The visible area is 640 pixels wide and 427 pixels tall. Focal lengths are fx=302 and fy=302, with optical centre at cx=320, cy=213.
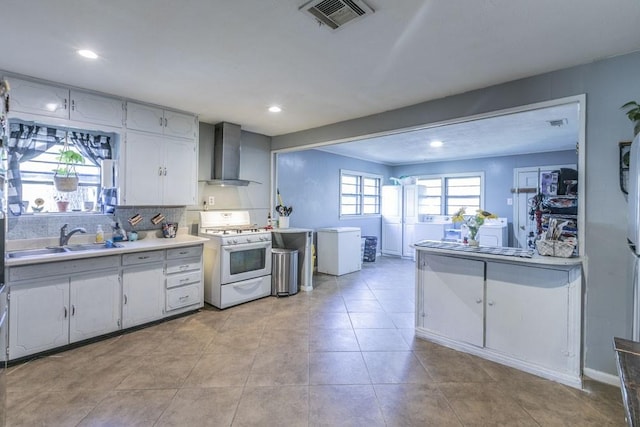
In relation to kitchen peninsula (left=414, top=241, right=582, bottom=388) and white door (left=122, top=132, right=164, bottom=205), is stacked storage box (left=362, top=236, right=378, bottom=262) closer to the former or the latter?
kitchen peninsula (left=414, top=241, right=582, bottom=388)

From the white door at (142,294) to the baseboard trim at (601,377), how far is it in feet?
12.8

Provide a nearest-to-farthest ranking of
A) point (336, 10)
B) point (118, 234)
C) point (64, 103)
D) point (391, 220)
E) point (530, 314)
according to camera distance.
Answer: point (336, 10), point (530, 314), point (64, 103), point (118, 234), point (391, 220)

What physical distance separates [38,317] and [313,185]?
4.35 metres

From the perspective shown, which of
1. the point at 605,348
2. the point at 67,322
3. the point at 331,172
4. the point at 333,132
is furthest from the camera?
the point at 331,172

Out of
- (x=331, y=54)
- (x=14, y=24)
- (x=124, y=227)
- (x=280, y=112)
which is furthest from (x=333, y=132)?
(x=14, y=24)

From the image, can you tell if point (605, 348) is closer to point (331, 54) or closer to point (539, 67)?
point (539, 67)

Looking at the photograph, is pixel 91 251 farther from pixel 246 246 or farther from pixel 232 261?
pixel 246 246

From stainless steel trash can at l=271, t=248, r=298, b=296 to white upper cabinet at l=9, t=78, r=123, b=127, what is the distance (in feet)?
8.12

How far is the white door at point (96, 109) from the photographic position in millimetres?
2945

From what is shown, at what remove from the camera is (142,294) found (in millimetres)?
3135

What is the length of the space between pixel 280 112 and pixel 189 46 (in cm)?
164

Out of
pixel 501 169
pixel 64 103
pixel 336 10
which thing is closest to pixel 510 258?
pixel 336 10

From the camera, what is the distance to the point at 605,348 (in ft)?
7.38

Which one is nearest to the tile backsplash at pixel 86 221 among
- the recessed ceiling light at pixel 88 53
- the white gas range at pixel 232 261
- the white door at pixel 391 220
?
the white gas range at pixel 232 261
